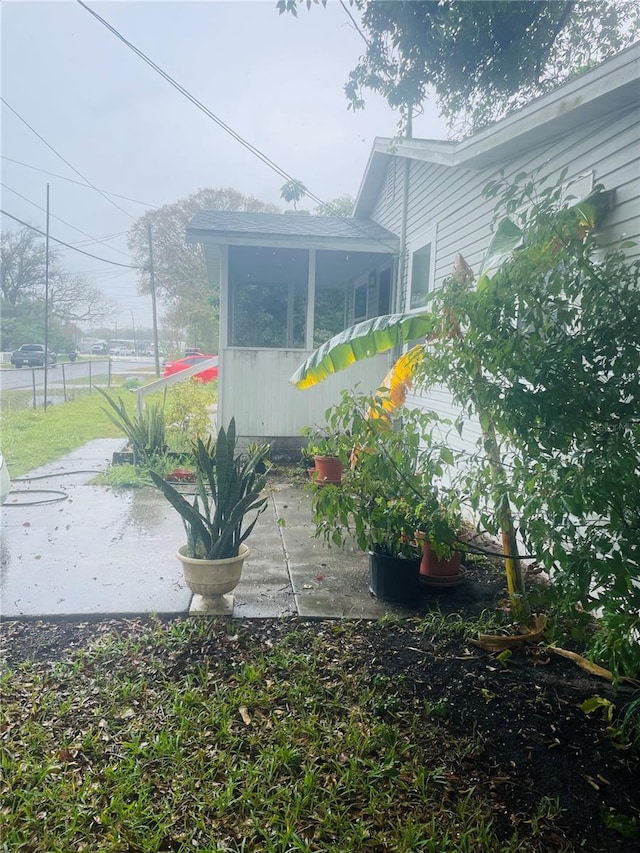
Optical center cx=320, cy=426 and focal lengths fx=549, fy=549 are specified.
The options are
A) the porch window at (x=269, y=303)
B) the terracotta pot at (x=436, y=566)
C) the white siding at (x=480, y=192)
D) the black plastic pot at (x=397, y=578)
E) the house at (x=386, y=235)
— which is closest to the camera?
the white siding at (x=480, y=192)

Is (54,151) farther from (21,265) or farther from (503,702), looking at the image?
(503,702)

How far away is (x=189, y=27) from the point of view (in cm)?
725

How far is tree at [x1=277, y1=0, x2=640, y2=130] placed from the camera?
8.57 meters

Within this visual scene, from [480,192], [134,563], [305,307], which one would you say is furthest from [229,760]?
[305,307]

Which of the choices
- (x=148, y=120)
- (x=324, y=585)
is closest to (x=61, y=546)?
(x=324, y=585)

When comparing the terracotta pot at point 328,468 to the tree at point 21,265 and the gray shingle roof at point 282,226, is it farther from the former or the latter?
the tree at point 21,265

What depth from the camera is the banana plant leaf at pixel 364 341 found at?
4.68 m

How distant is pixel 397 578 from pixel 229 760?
1.76 metres

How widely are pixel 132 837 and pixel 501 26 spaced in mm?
11113

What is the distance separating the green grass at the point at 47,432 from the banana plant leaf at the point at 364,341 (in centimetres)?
431

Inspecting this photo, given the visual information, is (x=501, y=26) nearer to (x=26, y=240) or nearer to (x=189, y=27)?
(x=189, y=27)

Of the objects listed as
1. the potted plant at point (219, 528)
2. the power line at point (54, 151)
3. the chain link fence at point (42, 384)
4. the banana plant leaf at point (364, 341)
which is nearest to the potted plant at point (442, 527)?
the potted plant at point (219, 528)

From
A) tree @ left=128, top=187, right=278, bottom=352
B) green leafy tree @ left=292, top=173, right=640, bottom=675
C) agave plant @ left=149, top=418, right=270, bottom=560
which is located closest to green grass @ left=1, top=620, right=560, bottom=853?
agave plant @ left=149, top=418, right=270, bottom=560

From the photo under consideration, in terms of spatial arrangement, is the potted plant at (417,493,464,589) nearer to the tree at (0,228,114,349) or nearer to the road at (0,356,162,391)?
A: the tree at (0,228,114,349)
